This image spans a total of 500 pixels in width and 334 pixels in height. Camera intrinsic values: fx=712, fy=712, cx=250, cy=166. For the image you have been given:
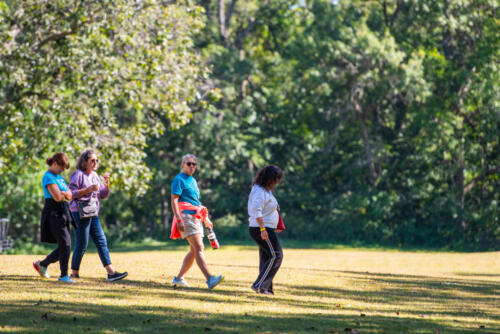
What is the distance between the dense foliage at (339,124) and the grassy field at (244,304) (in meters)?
8.90

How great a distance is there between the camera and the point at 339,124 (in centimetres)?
3139

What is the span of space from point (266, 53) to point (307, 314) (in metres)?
32.6

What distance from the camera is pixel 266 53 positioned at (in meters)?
39.9

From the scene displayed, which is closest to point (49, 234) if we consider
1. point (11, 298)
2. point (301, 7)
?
point (11, 298)

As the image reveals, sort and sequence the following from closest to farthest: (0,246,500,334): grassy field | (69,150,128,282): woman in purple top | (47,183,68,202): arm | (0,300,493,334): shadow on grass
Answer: (0,300,493,334): shadow on grass
(0,246,500,334): grassy field
(47,183,68,202): arm
(69,150,128,282): woman in purple top

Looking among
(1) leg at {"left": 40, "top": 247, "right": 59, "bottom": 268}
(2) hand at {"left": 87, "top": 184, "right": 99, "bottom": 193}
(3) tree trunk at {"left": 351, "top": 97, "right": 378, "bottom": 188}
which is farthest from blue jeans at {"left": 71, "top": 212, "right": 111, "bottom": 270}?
(3) tree trunk at {"left": 351, "top": 97, "right": 378, "bottom": 188}

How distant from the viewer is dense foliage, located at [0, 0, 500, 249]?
27875mm

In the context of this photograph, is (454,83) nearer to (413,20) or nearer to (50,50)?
(413,20)

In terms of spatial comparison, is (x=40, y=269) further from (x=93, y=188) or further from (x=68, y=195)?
(x=93, y=188)

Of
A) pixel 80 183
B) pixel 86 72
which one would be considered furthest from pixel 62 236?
pixel 86 72

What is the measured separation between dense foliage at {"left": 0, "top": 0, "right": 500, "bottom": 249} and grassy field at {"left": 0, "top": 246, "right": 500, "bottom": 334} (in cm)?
890

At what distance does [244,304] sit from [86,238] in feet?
9.57

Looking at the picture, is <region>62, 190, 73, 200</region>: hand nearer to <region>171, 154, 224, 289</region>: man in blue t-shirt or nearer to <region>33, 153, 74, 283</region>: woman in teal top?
<region>33, 153, 74, 283</region>: woman in teal top

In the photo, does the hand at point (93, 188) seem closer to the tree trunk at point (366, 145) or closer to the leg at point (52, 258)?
the leg at point (52, 258)
